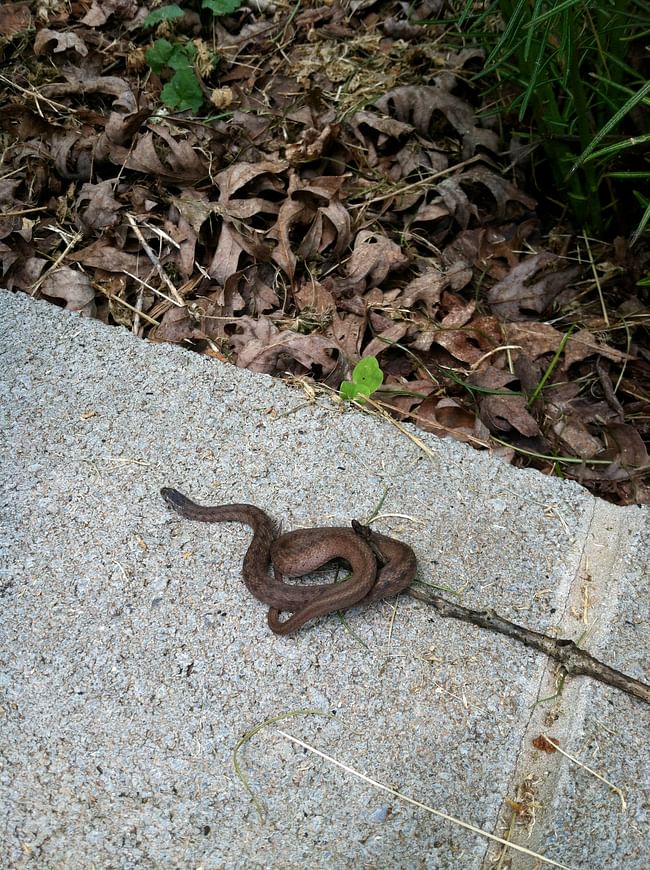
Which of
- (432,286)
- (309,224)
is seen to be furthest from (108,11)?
(432,286)

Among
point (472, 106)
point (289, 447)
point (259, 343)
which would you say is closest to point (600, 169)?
point (472, 106)

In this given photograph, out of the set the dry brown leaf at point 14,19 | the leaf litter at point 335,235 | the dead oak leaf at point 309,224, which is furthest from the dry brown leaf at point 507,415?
the dry brown leaf at point 14,19

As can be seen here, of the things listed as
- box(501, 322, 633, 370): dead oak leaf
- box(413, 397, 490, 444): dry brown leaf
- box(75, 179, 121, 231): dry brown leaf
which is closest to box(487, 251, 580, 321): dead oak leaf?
box(501, 322, 633, 370): dead oak leaf

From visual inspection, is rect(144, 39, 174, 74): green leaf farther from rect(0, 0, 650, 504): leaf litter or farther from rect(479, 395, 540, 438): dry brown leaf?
rect(479, 395, 540, 438): dry brown leaf

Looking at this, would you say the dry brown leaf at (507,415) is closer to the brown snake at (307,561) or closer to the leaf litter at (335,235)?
the leaf litter at (335,235)

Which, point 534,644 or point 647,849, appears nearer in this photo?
point 647,849

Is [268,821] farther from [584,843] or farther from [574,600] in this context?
[574,600]

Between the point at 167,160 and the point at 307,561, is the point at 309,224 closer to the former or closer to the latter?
the point at 167,160
